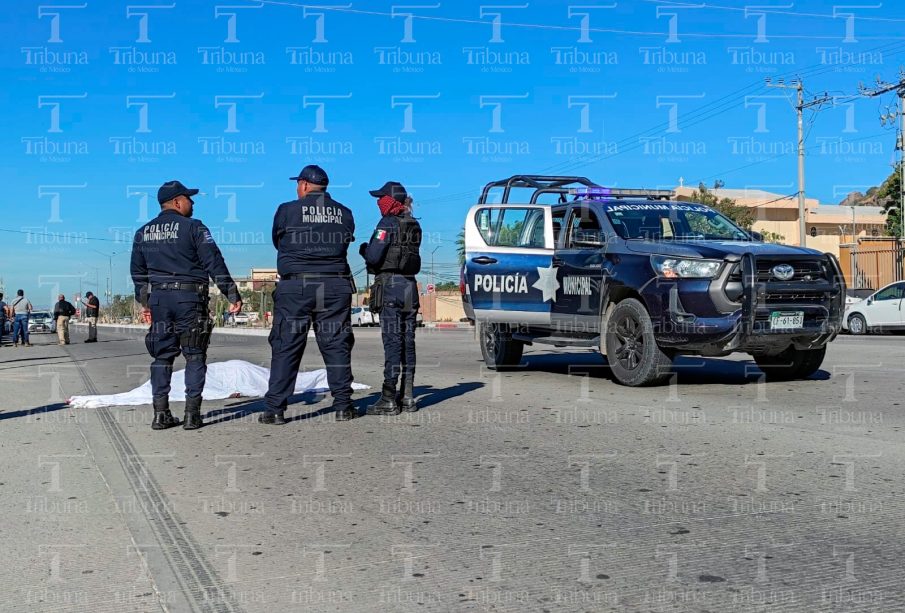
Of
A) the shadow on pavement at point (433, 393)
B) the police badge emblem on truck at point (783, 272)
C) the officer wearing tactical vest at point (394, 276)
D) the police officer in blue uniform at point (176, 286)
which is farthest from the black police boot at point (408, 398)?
the police badge emblem on truck at point (783, 272)

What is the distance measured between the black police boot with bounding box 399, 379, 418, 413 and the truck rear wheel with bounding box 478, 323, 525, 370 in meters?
3.60

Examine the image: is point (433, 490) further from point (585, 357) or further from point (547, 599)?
point (585, 357)

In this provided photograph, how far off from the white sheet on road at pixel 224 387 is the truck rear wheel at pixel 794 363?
442 centimetres

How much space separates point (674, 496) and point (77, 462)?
3.73 m

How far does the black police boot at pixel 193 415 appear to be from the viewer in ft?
22.2

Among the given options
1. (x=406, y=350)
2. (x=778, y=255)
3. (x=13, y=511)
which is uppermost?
(x=778, y=255)

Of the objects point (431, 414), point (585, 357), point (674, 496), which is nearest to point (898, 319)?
point (585, 357)

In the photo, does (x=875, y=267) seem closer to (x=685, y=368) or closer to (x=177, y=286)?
(x=685, y=368)

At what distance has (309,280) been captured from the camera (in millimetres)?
6809

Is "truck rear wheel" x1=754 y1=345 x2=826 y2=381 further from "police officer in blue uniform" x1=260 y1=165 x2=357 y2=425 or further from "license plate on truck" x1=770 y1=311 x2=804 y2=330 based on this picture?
"police officer in blue uniform" x1=260 y1=165 x2=357 y2=425

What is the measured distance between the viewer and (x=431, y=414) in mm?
7348

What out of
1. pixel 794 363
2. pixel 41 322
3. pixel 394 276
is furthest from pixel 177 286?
pixel 41 322

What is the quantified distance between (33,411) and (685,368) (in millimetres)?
7212

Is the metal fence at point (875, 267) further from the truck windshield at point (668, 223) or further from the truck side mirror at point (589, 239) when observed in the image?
the truck side mirror at point (589, 239)
